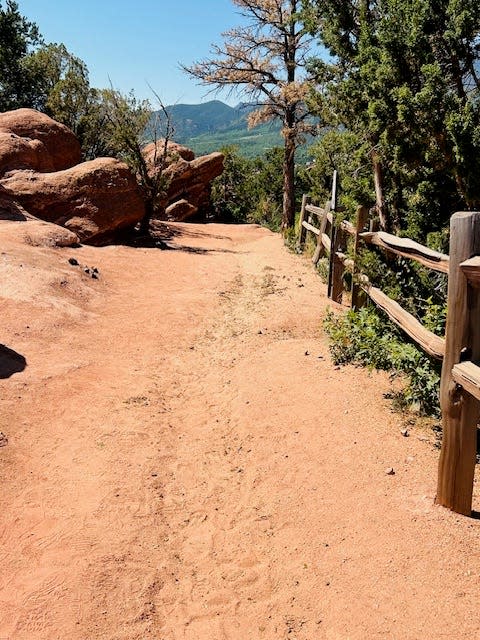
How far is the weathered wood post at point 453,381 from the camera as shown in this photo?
281cm

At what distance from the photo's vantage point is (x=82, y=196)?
12.6 metres

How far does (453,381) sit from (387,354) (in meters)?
1.96

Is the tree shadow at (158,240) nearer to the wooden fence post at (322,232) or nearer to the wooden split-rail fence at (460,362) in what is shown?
the wooden fence post at (322,232)

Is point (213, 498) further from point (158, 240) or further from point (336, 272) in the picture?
point (158, 240)

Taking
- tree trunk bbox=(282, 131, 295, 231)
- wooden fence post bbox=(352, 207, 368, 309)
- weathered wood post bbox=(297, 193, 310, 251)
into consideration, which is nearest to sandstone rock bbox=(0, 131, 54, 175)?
weathered wood post bbox=(297, 193, 310, 251)

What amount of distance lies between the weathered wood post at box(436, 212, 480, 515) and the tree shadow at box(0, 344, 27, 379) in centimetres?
420

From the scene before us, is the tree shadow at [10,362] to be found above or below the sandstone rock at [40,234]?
below

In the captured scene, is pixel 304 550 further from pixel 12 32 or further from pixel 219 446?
pixel 12 32

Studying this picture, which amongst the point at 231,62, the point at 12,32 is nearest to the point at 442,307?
the point at 231,62

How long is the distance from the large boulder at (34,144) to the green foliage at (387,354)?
34.6ft

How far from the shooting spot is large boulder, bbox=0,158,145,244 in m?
12.3

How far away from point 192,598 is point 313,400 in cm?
227

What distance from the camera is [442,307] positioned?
4.27 meters

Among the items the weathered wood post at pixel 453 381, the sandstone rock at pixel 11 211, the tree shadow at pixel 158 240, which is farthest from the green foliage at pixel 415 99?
the tree shadow at pixel 158 240
